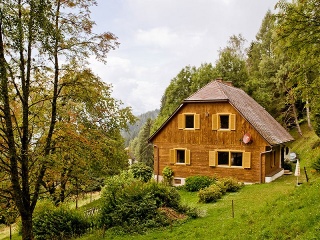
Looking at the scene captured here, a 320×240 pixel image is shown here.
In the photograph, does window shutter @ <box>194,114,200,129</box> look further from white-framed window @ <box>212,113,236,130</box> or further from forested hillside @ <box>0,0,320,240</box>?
forested hillside @ <box>0,0,320,240</box>

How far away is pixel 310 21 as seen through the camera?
11.3 m

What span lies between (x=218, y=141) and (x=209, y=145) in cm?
79

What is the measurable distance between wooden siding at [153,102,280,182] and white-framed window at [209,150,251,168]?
0.12 m

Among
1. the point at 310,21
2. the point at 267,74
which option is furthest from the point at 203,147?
the point at 267,74

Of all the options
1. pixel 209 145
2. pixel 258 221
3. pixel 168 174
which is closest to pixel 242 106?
pixel 209 145

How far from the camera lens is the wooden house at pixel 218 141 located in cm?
2352

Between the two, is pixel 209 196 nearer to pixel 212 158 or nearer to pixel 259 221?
pixel 212 158

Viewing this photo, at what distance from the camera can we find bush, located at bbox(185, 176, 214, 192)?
2275 centimetres

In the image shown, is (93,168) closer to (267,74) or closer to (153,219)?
(153,219)

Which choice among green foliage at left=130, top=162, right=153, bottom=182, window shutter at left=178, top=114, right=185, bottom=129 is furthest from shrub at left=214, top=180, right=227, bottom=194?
green foliage at left=130, top=162, right=153, bottom=182

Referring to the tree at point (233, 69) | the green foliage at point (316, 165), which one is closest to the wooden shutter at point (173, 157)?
the green foliage at point (316, 165)

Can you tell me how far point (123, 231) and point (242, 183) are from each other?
36.9ft

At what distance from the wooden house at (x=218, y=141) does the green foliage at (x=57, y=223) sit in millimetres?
11976

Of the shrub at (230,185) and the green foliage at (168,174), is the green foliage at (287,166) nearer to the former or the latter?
the shrub at (230,185)
